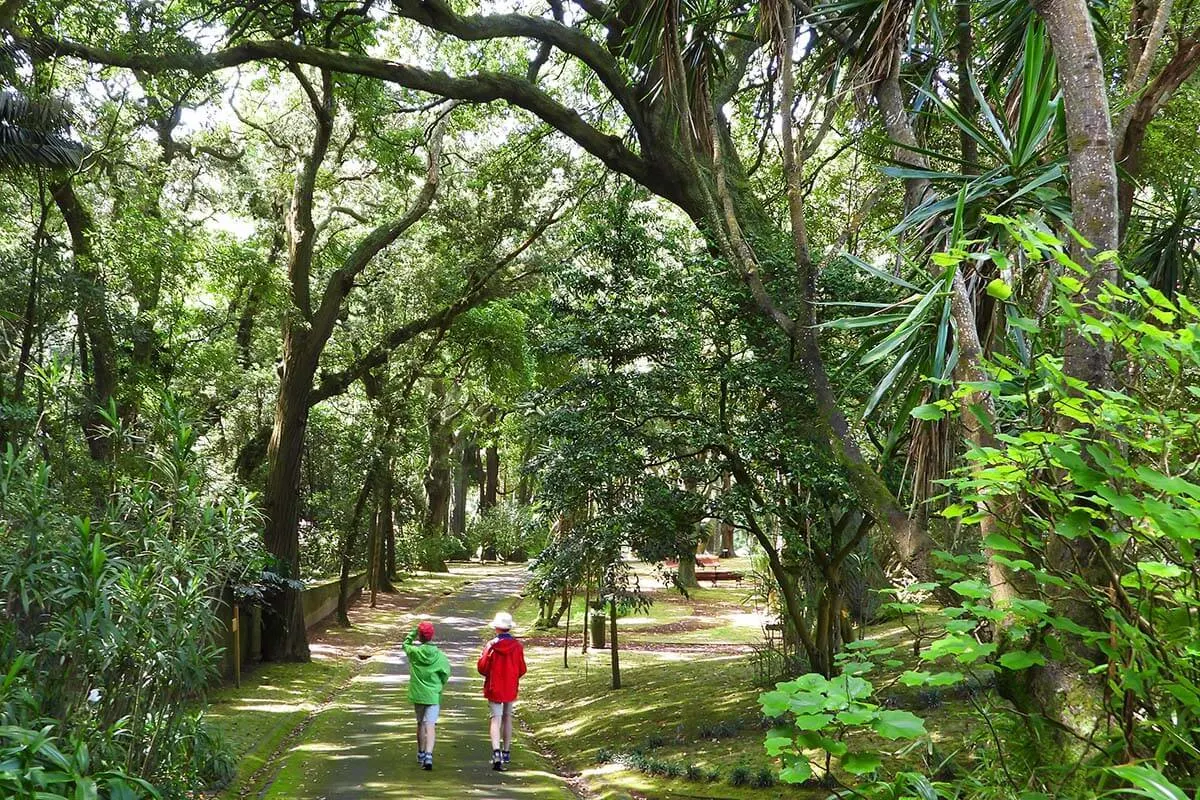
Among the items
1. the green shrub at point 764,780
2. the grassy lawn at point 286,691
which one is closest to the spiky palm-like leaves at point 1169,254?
the green shrub at point 764,780

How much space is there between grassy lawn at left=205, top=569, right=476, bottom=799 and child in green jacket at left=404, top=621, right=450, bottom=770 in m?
1.55

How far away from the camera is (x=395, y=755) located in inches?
396

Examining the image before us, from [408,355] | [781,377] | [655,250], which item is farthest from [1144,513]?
[408,355]

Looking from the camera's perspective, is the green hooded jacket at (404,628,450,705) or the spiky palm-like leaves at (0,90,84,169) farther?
the spiky palm-like leaves at (0,90,84,169)

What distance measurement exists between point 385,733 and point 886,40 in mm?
9577

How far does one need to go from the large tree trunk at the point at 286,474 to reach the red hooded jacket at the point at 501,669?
7.52 metres

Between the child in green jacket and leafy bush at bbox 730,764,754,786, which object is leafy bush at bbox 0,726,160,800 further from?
leafy bush at bbox 730,764,754,786

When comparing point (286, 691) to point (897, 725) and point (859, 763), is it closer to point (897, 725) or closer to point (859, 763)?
point (859, 763)

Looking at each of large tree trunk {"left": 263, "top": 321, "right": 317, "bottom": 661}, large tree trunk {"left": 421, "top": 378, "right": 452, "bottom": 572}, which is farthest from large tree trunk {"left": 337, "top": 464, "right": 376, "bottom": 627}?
large tree trunk {"left": 421, "top": 378, "right": 452, "bottom": 572}

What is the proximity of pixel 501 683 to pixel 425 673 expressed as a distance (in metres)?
0.80

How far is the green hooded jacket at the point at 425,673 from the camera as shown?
938 centimetres

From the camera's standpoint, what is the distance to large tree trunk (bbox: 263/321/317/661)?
16.3 m

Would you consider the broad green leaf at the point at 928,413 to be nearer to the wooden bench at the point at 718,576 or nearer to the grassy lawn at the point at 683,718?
the grassy lawn at the point at 683,718

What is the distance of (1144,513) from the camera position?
2.59 metres
